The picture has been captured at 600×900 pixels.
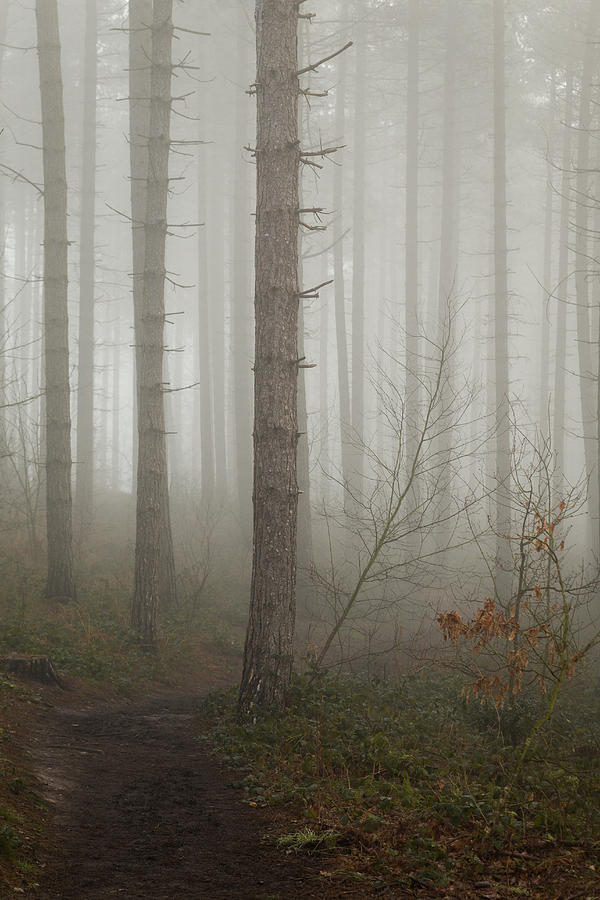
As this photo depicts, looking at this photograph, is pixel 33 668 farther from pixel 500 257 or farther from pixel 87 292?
pixel 87 292

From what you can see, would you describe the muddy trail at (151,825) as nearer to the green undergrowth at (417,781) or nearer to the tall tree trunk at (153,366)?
the green undergrowth at (417,781)

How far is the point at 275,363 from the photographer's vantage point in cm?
727

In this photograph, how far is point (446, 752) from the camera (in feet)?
20.2

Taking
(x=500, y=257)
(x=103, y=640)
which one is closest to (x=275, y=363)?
(x=103, y=640)

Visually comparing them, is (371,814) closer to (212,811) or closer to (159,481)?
(212,811)

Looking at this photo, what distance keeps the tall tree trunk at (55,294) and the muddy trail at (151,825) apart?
4627 millimetres

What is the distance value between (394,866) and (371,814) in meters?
0.64

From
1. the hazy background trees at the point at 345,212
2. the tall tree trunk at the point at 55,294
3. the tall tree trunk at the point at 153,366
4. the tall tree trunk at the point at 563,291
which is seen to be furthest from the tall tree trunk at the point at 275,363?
the tall tree trunk at the point at 563,291

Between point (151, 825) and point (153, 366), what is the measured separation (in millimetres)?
6845

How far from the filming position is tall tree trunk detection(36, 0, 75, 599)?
11.3 metres

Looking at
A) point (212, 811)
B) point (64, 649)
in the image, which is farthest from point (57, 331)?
point (212, 811)

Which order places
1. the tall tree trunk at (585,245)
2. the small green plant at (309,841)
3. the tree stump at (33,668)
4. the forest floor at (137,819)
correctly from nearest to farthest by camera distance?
the forest floor at (137,819)
the small green plant at (309,841)
the tree stump at (33,668)
the tall tree trunk at (585,245)

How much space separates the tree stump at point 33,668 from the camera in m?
8.01

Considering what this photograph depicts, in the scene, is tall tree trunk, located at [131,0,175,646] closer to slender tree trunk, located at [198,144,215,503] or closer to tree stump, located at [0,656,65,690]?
tree stump, located at [0,656,65,690]
